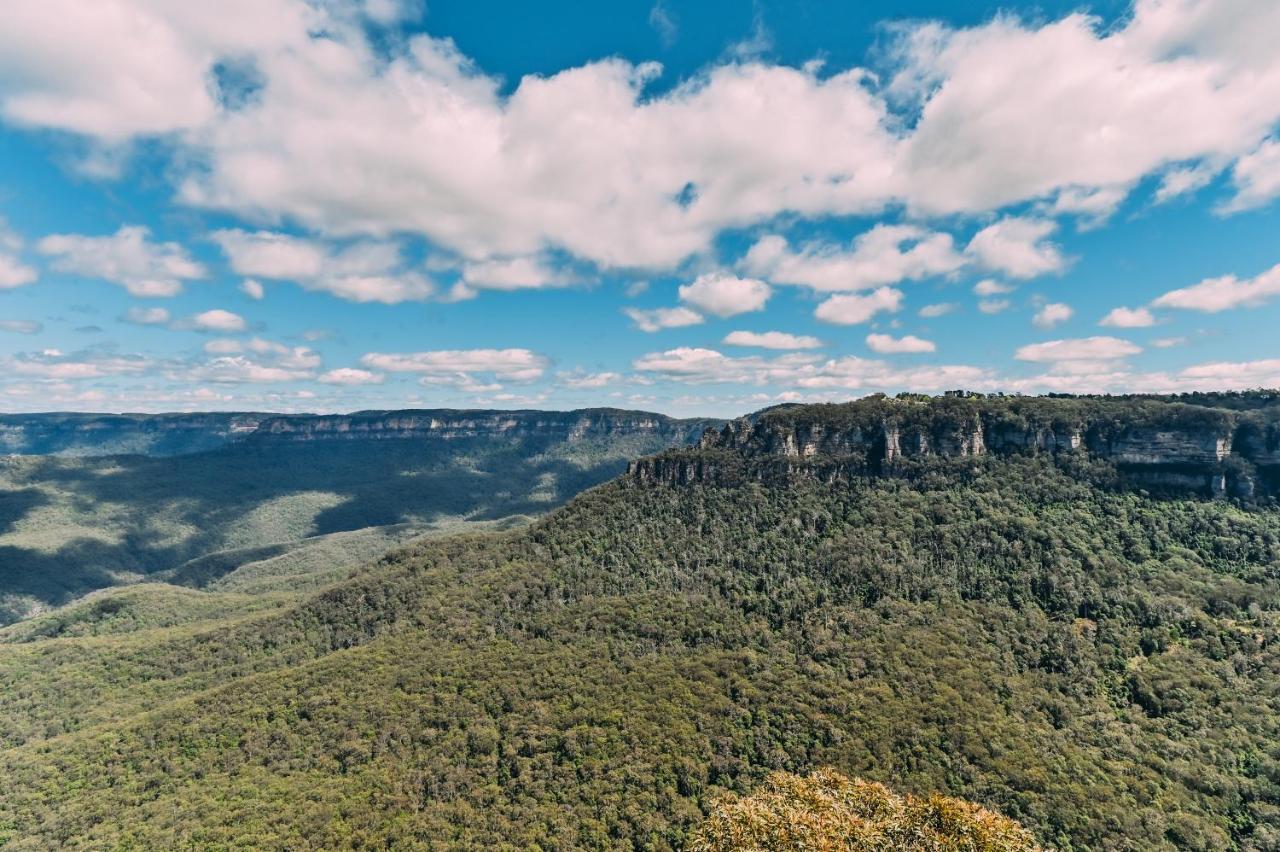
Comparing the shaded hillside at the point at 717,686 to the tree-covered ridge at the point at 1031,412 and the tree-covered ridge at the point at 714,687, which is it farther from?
the tree-covered ridge at the point at 1031,412

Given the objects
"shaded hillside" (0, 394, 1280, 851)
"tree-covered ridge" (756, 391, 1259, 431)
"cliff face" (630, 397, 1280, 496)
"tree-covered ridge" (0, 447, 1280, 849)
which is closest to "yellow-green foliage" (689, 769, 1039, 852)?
"shaded hillside" (0, 394, 1280, 851)

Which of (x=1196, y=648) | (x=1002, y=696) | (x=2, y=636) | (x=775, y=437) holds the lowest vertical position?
(x=2, y=636)

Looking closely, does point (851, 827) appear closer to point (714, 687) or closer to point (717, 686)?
point (714, 687)

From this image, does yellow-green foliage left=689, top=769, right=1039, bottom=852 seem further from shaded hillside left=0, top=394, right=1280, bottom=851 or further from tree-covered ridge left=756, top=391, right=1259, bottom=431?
tree-covered ridge left=756, top=391, right=1259, bottom=431

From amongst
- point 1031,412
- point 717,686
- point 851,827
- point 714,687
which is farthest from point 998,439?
point 851,827

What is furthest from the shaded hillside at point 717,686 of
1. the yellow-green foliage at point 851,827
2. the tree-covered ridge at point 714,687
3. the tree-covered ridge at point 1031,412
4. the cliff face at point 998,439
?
the yellow-green foliage at point 851,827

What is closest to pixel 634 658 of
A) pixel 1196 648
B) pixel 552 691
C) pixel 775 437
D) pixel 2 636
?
pixel 552 691

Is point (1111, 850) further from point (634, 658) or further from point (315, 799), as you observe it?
point (315, 799)
